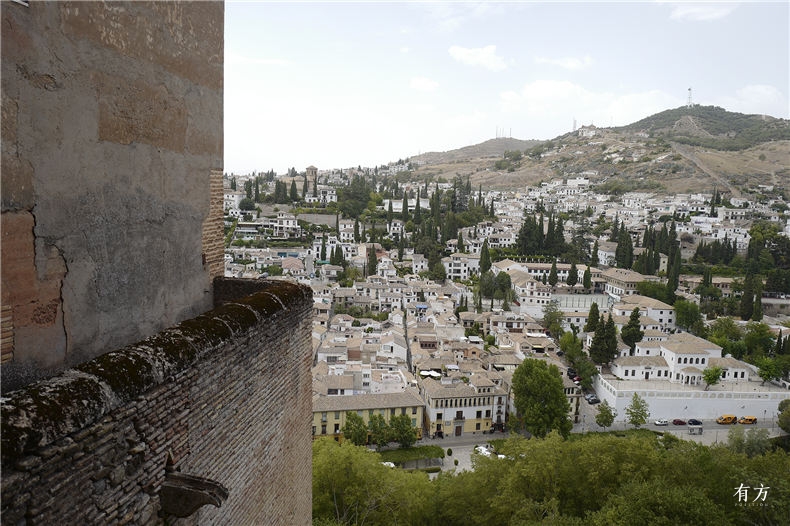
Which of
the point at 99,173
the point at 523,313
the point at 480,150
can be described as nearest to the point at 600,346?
the point at 523,313

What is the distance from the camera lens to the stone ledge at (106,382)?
137cm

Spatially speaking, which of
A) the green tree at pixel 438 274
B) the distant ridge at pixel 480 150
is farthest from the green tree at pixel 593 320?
the distant ridge at pixel 480 150

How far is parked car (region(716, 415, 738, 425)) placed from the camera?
25609mm

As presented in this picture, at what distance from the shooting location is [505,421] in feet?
78.4

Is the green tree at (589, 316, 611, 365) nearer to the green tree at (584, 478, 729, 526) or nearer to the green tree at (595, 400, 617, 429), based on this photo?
the green tree at (595, 400, 617, 429)

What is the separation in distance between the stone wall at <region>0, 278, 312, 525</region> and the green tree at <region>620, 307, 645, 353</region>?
30179 mm

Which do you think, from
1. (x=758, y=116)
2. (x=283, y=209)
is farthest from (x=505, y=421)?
(x=758, y=116)

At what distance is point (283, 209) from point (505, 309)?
28704 mm

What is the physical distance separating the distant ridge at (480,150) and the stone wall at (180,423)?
498 ft

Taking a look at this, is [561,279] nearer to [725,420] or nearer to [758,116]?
[725,420]

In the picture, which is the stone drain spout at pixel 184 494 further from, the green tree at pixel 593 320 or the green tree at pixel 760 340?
the green tree at pixel 760 340

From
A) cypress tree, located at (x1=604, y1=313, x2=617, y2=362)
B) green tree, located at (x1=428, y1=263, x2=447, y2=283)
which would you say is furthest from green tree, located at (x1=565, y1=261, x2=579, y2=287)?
cypress tree, located at (x1=604, y1=313, x2=617, y2=362)

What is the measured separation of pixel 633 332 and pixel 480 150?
5340 inches

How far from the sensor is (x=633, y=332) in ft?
99.7
